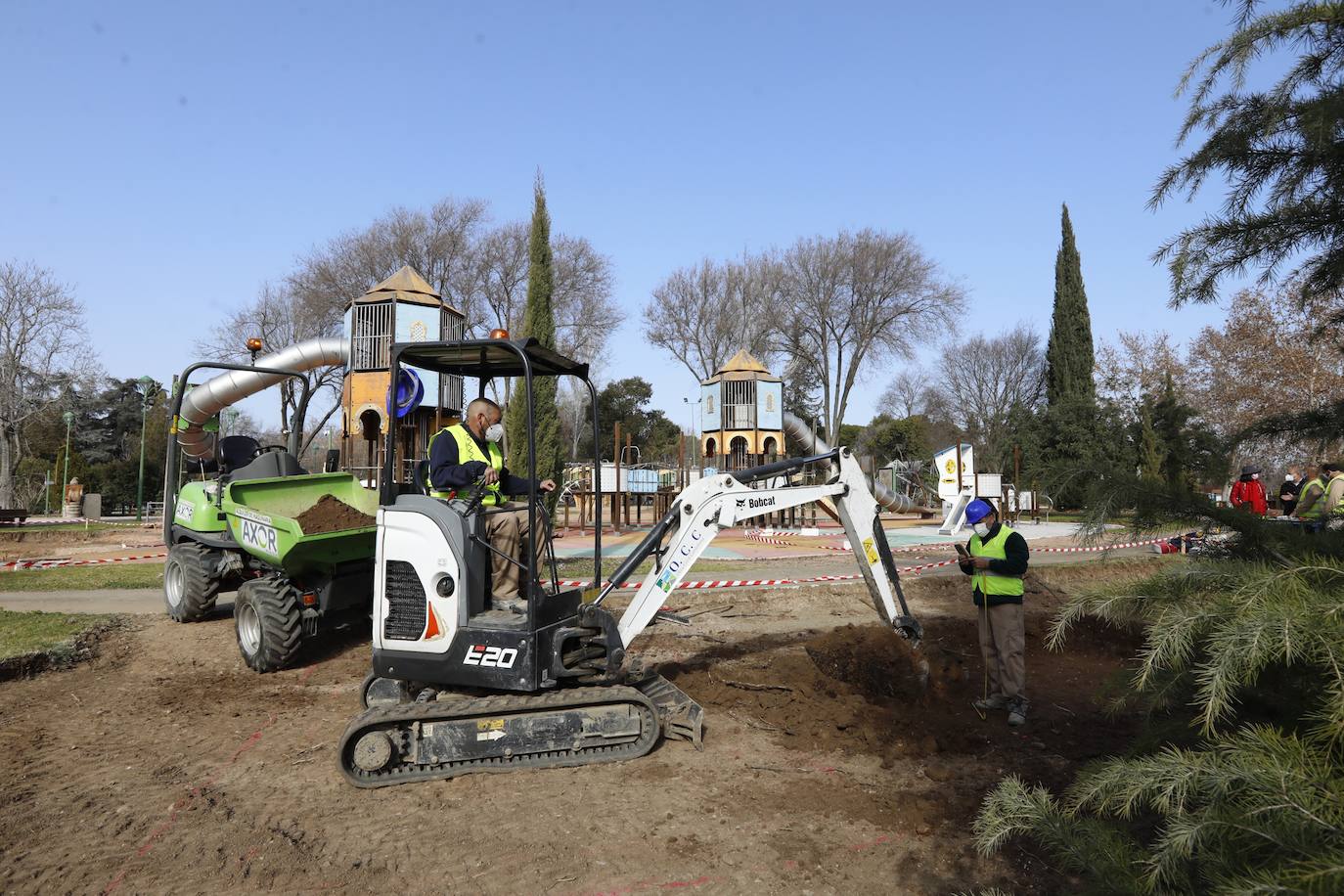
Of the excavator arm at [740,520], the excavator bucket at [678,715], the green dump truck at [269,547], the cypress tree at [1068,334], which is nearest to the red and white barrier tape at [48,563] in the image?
the green dump truck at [269,547]

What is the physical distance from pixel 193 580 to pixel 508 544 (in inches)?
239

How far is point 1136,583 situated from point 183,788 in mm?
5403

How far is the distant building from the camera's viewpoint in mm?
32781

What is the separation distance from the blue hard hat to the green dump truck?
5.47 m

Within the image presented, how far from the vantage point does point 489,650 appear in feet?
17.6

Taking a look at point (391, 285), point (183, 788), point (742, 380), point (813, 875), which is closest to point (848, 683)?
point (813, 875)

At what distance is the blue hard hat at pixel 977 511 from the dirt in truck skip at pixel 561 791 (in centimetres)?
130

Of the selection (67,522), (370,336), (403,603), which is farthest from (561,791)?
(67,522)

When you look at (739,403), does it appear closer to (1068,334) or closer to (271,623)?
(1068,334)

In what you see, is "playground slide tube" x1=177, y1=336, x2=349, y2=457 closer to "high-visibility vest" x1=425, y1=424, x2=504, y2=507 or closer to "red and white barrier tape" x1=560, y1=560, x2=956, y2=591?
"red and white barrier tape" x1=560, y1=560, x2=956, y2=591

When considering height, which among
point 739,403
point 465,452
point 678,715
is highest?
point 739,403

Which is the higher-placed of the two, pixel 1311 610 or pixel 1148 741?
pixel 1311 610

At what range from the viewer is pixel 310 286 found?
3975 cm

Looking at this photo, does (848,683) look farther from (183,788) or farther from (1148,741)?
(183,788)
